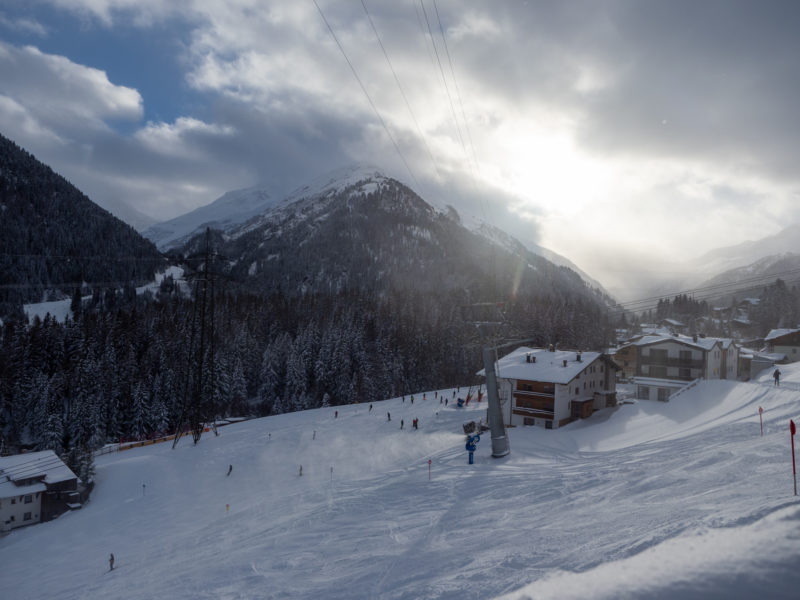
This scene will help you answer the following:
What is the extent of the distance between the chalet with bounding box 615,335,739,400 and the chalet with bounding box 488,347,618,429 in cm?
533

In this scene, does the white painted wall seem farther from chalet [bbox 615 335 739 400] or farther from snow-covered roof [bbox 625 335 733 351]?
snow-covered roof [bbox 625 335 733 351]

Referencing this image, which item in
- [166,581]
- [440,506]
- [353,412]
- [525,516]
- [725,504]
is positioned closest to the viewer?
[725,504]

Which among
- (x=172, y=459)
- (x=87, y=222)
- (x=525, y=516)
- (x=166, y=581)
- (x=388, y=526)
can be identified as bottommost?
(x=172, y=459)

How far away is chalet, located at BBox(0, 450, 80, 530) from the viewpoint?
33.8m

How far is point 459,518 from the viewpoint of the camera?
14578 mm

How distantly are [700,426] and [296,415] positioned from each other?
41017mm

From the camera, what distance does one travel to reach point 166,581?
14.5 m

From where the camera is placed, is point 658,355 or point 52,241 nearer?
point 658,355

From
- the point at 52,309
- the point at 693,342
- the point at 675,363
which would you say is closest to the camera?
the point at 693,342

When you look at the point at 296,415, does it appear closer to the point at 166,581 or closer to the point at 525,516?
the point at 166,581

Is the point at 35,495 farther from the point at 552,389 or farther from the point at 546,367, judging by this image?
the point at 546,367

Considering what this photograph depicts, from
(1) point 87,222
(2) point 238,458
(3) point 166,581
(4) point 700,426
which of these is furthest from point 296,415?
(1) point 87,222

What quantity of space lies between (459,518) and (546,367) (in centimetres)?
2683

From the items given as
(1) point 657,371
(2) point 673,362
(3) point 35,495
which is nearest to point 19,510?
(3) point 35,495
